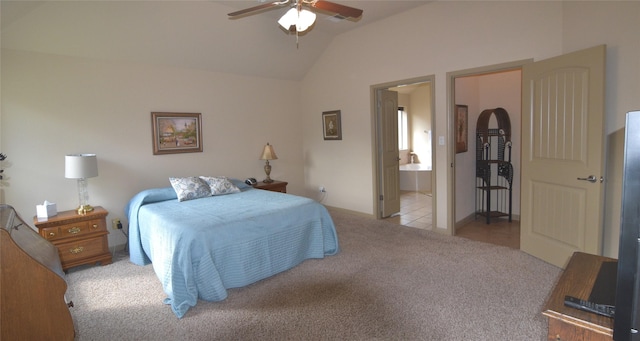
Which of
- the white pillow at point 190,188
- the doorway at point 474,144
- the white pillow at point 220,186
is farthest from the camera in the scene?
the doorway at point 474,144

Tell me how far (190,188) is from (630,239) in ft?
12.9

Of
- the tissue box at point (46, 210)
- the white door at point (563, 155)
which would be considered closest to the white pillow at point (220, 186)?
the tissue box at point (46, 210)

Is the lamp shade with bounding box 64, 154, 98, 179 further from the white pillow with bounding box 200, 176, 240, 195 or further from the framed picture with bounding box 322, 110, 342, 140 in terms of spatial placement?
the framed picture with bounding box 322, 110, 342, 140

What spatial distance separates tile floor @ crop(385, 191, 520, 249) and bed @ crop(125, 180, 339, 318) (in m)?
1.82

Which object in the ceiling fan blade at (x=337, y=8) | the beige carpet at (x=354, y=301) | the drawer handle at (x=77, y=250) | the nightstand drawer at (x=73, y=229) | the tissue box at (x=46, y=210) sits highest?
the ceiling fan blade at (x=337, y=8)

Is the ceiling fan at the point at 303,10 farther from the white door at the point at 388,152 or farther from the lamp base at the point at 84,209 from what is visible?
the lamp base at the point at 84,209

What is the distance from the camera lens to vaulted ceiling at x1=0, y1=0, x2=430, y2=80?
3271 millimetres

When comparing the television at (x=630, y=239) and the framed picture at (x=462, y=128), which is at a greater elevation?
the framed picture at (x=462, y=128)

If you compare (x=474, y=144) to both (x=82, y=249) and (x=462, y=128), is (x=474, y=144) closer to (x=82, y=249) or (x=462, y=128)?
(x=462, y=128)

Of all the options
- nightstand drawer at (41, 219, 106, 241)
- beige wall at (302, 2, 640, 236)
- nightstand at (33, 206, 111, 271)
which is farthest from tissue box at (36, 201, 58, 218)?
beige wall at (302, 2, 640, 236)

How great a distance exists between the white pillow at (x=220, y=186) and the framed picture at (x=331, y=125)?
193 cm

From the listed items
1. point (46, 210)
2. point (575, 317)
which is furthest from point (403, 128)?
point (575, 317)

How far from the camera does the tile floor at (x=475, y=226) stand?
4065 mm

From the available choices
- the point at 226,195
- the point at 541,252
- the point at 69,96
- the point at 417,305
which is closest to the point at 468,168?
the point at 541,252
